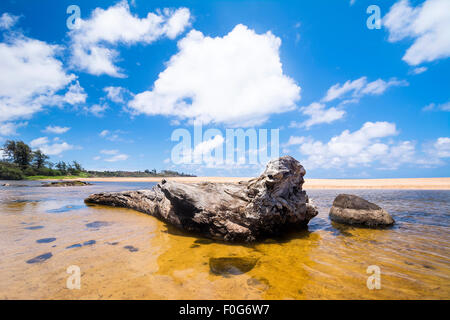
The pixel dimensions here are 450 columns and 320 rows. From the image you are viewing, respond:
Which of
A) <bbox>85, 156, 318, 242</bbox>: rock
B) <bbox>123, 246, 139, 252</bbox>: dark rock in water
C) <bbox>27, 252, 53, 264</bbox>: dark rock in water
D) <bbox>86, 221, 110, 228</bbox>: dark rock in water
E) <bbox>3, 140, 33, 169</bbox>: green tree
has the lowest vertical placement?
<bbox>86, 221, 110, 228</bbox>: dark rock in water

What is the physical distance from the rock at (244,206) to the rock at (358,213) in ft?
8.82

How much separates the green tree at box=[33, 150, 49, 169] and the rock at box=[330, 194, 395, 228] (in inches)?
4871

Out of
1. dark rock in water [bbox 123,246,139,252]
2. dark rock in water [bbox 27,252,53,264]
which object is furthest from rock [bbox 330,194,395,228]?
dark rock in water [bbox 27,252,53,264]

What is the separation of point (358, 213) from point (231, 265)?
25.0 ft

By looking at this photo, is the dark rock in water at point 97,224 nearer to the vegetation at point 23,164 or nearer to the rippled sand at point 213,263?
the rippled sand at point 213,263

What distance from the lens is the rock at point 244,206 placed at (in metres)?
6.30

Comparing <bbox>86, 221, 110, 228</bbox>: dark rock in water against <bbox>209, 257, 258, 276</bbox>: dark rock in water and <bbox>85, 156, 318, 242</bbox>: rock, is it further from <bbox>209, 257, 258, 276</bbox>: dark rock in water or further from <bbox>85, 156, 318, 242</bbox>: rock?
<bbox>209, 257, 258, 276</bbox>: dark rock in water

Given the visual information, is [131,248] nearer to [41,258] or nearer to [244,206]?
[41,258]

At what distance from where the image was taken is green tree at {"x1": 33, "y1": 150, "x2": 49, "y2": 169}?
293 feet

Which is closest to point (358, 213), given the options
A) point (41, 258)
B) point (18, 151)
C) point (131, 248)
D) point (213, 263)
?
point (213, 263)

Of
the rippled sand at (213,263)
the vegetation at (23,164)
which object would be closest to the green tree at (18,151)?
the vegetation at (23,164)
